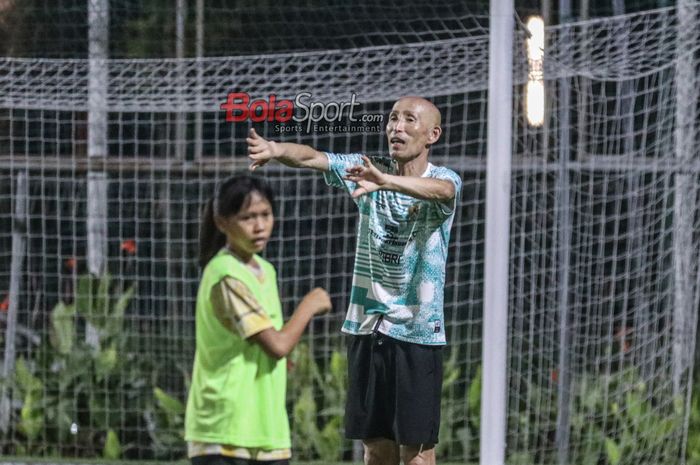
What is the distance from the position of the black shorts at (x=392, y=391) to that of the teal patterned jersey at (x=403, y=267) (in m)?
0.06

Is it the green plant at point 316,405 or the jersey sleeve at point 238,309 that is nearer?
the jersey sleeve at point 238,309

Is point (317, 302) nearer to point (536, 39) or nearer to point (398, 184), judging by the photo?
point (398, 184)

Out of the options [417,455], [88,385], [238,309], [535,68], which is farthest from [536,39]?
[88,385]

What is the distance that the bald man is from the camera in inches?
171

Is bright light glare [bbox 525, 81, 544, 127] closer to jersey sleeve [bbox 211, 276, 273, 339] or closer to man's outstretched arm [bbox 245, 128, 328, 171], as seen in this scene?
man's outstretched arm [bbox 245, 128, 328, 171]

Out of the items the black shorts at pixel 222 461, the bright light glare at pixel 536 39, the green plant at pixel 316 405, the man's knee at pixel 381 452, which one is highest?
the bright light glare at pixel 536 39

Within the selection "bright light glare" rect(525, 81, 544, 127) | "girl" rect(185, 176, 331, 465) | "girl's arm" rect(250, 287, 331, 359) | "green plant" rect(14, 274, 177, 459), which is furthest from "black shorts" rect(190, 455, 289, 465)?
"green plant" rect(14, 274, 177, 459)

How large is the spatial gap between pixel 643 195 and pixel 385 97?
5.07 ft

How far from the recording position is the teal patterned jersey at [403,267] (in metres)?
4.36

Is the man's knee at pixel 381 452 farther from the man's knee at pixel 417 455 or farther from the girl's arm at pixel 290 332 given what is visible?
the girl's arm at pixel 290 332

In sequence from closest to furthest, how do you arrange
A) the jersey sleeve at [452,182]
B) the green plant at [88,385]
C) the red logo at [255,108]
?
the jersey sleeve at [452,182] < the red logo at [255,108] < the green plant at [88,385]

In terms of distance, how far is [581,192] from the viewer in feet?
22.9

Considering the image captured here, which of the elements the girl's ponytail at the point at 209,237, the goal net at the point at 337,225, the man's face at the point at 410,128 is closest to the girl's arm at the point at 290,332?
the girl's ponytail at the point at 209,237

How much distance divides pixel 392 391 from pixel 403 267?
1.43 feet
